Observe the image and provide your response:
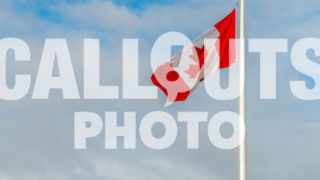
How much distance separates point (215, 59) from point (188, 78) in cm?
179

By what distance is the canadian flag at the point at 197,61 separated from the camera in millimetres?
28672

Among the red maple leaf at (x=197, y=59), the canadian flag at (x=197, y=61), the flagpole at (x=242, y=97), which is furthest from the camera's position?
the red maple leaf at (x=197, y=59)

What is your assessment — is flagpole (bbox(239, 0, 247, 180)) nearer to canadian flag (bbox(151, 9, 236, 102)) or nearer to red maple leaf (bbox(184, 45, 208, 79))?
canadian flag (bbox(151, 9, 236, 102))

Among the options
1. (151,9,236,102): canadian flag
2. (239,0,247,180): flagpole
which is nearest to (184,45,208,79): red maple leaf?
(151,9,236,102): canadian flag

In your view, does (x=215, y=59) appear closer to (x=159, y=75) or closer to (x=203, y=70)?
(x=203, y=70)

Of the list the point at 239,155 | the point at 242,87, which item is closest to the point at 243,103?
the point at 242,87

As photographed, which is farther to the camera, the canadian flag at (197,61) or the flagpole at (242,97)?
the canadian flag at (197,61)

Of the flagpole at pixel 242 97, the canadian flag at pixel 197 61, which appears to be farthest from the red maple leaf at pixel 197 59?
the flagpole at pixel 242 97

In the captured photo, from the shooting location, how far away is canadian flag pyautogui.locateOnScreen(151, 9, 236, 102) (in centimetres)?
2867

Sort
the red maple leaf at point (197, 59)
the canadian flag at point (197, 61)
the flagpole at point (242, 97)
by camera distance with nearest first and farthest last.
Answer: the flagpole at point (242, 97) → the canadian flag at point (197, 61) → the red maple leaf at point (197, 59)

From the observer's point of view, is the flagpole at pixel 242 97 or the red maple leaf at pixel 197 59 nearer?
the flagpole at pixel 242 97

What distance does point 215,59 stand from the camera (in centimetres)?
2884

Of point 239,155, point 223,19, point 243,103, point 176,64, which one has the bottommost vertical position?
A: point 239,155

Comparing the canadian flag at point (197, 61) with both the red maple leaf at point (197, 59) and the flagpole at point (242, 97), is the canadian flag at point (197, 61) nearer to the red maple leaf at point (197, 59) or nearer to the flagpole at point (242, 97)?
the red maple leaf at point (197, 59)
